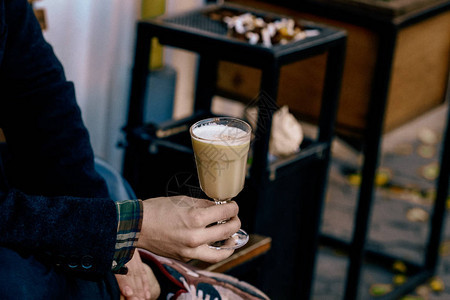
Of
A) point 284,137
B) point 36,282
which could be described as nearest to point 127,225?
point 36,282

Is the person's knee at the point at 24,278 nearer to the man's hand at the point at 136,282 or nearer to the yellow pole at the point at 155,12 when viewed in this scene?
the man's hand at the point at 136,282

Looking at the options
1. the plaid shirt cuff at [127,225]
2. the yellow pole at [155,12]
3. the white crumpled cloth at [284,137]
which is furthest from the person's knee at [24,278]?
the yellow pole at [155,12]

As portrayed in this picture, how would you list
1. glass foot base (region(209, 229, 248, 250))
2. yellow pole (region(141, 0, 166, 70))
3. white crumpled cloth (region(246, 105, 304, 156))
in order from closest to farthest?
glass foot base (region(209, 229, 248, 250))
white crumpled cloth (region(246, 105, 304, 156))
yellow pole (region(141, 0, 166, 70))

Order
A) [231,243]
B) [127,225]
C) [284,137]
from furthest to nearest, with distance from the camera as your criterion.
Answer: [284,137], [231,243], [127,225]

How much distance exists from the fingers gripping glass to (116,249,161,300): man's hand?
0.24m

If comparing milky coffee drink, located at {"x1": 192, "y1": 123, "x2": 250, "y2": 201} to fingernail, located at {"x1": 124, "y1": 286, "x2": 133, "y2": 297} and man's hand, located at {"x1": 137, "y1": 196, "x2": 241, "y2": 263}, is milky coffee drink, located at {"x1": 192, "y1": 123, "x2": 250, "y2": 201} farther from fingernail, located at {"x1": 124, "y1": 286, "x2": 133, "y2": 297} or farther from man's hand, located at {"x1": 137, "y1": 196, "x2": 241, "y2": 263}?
fingernail, located at {"x1": 124, "y1": 286, "x2": 133, "y2": 297}

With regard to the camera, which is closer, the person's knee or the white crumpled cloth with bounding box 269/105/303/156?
the person's knee

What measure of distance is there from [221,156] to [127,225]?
0.21 m

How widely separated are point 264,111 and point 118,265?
0.90 m

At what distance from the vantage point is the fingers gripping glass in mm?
1222

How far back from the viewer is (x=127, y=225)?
1.16 m

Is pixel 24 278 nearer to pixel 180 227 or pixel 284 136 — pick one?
pixel 180 227

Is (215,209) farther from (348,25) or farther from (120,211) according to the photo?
→ (348,25)

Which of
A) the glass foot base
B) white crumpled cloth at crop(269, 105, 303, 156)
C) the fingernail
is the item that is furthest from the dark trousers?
white crumpled cloth at crop(269, 105, 303, 156)
